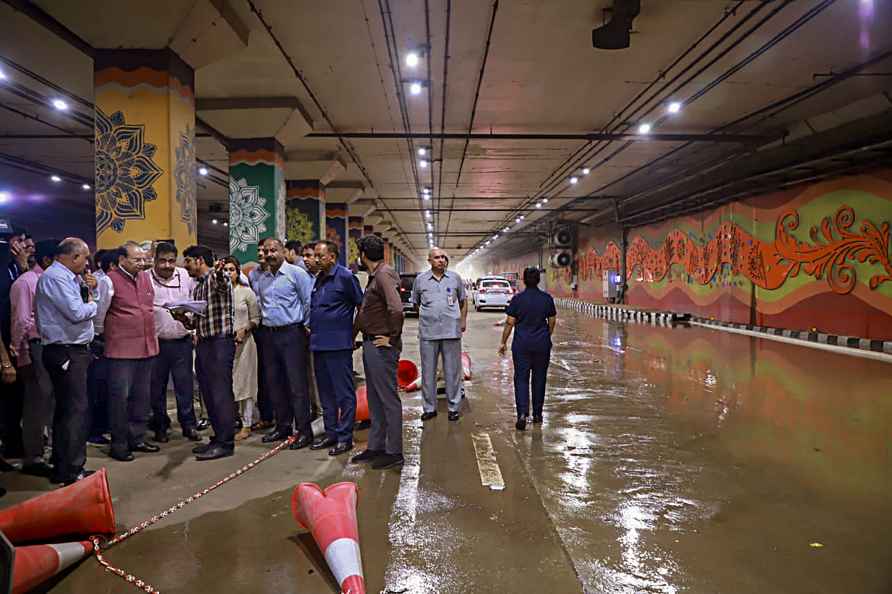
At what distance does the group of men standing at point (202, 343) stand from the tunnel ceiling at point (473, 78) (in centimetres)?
377

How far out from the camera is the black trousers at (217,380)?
481 cm

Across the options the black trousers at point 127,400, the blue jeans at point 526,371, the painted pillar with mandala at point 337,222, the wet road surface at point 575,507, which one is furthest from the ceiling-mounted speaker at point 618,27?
the painted pillar with mandala at point 337,222

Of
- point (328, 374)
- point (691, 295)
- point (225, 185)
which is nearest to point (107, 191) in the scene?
point (328, 374)

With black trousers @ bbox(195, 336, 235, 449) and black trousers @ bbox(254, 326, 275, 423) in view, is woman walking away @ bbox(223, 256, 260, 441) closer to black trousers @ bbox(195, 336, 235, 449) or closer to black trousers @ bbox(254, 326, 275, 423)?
black trousers @ bbox(254, 326, 275, 423)

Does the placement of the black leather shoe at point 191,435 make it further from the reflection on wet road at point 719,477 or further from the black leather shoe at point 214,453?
the reflection on wet road at point 719,477

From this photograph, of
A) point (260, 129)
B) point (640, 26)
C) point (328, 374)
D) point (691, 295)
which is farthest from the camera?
point (691, 295)

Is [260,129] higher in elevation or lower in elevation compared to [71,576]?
higher

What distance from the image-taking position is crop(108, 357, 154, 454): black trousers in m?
4.78

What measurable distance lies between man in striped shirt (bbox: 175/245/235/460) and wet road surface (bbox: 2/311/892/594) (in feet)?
0.72

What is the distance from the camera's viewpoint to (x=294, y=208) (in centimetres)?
1666

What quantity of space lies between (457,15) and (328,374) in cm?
542

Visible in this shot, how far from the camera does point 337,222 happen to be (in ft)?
69.4

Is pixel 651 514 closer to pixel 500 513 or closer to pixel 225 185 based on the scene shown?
pixel 500 513

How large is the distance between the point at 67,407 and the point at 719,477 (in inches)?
192
